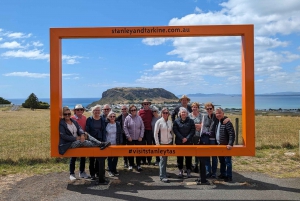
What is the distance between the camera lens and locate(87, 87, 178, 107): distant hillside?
321 inches

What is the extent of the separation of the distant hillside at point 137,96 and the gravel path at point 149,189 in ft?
6.70

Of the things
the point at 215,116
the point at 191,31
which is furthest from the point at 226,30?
the point at 215,116

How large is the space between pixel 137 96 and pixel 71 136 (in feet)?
8.03

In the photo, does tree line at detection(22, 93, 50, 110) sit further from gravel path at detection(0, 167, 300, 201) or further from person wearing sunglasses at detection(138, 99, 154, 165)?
gravel path at detection(0, 167, 300, 201)

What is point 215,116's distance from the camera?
6859mm

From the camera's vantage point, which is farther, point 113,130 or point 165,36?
point 113,130

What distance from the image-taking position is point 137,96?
8.37m

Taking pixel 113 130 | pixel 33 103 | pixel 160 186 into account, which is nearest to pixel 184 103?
pixel 113 130

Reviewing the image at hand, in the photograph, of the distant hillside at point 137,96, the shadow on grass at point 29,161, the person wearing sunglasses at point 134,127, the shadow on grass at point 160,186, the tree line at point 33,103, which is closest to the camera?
the shadow on grass at point 160,186

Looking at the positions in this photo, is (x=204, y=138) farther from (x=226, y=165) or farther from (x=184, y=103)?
(x=184, y=103)

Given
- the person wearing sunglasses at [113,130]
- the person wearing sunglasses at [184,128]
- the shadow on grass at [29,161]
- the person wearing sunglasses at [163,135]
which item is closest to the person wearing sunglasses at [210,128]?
the person wearing sunglasses at [184,128]

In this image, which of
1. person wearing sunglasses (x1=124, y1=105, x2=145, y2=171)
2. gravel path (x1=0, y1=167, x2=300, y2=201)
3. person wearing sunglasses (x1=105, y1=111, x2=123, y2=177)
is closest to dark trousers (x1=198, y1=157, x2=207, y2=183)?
gravel path (x1=0, y1=167, x2=300, y2=201)

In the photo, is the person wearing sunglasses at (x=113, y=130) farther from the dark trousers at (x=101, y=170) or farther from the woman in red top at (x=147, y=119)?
the woman in red top at (x=147, y=119)

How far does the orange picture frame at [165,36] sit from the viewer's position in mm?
6285
